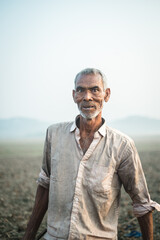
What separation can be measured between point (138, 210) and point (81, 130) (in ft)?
2.76

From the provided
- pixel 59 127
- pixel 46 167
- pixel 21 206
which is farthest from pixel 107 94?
pixel 21 206

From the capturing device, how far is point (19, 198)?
6375 millimetres

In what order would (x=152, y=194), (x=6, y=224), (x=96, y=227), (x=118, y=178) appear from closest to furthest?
1. (x=96, y=227)
2. (x=118, y=178)
3. (x=6, y=224)
4. (x=152, y=194)

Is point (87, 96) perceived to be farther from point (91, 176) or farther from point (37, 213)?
point (37, 213)

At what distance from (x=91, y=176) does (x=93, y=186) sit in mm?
78

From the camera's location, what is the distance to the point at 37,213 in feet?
6.40

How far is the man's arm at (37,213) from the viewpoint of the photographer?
1.92 meters

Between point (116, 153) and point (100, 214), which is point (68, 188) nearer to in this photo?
point (100, 214)

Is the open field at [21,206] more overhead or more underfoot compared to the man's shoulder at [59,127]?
more underfoot

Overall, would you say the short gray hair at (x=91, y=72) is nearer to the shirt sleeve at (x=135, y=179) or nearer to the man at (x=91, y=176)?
the man at (x=91, y=176)

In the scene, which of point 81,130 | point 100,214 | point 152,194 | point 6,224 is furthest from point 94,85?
point 152,194

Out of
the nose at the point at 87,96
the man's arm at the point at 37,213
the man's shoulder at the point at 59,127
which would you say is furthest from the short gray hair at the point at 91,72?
the man's arm at the point at 37,213

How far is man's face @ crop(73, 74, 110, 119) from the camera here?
1827mm

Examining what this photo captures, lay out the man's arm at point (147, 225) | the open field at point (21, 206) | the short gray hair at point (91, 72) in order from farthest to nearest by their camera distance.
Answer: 1. the open field at point (21, 206)
2. the short gray hair at point (91, 72)
3. the man's arm at point (147, 225)
